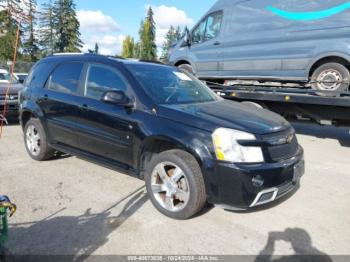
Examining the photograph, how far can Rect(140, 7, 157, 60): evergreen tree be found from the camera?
238 ft

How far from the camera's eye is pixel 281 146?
3.63 meters

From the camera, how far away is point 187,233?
3.34 meters

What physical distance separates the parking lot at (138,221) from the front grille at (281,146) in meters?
0.69

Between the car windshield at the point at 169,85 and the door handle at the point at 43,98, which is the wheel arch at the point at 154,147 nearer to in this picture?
the car windshield at the point at 169,85

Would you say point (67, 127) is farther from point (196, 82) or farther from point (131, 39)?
point (131, 39)

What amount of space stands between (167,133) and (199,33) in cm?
605

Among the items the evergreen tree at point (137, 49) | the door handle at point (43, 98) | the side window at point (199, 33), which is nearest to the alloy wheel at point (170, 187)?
the door handle at point (43, 98)

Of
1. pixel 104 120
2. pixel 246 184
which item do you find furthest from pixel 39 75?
pixel 246 184

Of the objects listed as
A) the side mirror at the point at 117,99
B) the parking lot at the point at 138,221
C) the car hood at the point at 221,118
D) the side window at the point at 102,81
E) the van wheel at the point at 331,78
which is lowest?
the parking lot at the point at 138,221

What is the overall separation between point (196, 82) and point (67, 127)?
1.99m

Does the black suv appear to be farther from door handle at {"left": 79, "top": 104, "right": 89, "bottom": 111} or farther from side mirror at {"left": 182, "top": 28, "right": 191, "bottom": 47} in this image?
side mirror at {"left": 182, "top": 28, "right": 191, "bottom": 47}

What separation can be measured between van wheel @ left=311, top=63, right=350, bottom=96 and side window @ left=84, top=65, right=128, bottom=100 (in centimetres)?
430

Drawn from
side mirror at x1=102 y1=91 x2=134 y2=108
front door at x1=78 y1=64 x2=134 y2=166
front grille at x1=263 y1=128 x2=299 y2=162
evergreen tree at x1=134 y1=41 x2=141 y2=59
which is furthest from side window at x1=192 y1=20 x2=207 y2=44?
evergreen tree at x1=134 y1=41 x2=141 y2=59

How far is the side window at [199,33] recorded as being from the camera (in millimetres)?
8877
